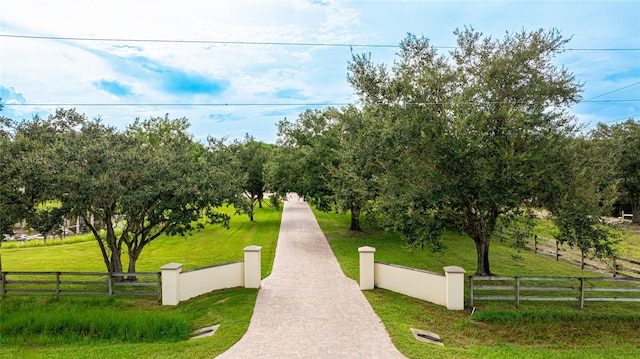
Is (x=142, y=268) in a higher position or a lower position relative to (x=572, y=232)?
lower

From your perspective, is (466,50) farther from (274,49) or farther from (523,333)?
(523,333)

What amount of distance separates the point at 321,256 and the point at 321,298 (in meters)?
5.76

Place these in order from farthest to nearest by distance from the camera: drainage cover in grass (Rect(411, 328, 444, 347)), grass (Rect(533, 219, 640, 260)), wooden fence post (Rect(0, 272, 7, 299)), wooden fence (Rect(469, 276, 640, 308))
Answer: grass (Rect(533, 219, 640, 260))
wooden fence post (Rect(0, 272, 7, 299))
wooden fence (Rect(469, 276, 640, 308))
drainage cover in grass (Rect(411, 328, 444, 347))

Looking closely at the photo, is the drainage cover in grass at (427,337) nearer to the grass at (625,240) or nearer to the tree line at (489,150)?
the tree line at (489,150)

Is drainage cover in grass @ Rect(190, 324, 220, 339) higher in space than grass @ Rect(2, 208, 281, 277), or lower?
higher

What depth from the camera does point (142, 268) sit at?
14.7 m

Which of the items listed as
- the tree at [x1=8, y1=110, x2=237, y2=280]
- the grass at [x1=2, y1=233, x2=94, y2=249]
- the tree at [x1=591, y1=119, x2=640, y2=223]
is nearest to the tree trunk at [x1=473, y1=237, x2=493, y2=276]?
the tree at [x1=8, y1=110, x2=237, y2=280]

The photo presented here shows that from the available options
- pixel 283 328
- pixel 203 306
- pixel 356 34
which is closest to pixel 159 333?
pixel 203 306

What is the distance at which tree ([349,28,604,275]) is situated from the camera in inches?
395

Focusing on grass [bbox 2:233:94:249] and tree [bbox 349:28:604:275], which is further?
grass [bbox 2:233:94:249]

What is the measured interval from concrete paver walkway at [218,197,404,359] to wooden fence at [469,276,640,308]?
130 inches

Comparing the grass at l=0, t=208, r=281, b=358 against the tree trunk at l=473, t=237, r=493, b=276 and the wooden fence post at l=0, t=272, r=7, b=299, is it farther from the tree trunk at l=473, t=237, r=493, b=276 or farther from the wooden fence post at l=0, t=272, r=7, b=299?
the tree trunk at l=473, t=237, r=493, b=276

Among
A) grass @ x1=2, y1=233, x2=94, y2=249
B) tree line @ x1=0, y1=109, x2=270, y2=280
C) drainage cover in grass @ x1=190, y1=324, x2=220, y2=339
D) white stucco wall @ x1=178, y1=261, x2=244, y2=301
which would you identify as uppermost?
tree line @ x1=0, y1=109, x2=270, y2=280

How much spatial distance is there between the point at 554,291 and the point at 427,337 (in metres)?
5.86
